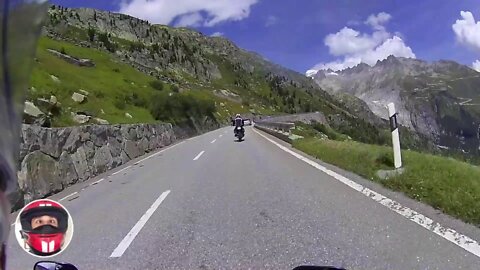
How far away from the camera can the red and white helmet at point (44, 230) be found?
86.7 inches

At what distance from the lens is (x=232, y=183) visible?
10.6 metres

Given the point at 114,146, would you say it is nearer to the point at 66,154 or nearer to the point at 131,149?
the point at 131,149

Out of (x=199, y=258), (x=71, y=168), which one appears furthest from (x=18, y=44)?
(x=71, y=168)

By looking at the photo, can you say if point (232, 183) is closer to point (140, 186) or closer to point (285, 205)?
point (140, 186)

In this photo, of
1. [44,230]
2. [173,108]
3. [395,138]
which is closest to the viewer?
[44,230]

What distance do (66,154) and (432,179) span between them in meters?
9.13

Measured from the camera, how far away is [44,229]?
222 centimetres

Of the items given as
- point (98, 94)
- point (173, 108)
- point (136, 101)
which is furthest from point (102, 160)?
point (136, 101)

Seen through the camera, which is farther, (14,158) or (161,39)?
(161,39)

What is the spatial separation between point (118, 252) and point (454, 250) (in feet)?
12.6

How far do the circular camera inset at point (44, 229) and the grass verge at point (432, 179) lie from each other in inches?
214

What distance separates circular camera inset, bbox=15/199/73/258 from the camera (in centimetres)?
221

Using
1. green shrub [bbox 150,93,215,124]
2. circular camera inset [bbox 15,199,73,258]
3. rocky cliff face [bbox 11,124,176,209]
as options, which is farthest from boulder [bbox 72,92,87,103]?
circular camera inset [bbox 15,199,73,258]

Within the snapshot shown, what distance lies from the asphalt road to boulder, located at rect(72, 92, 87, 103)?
75.5ft
